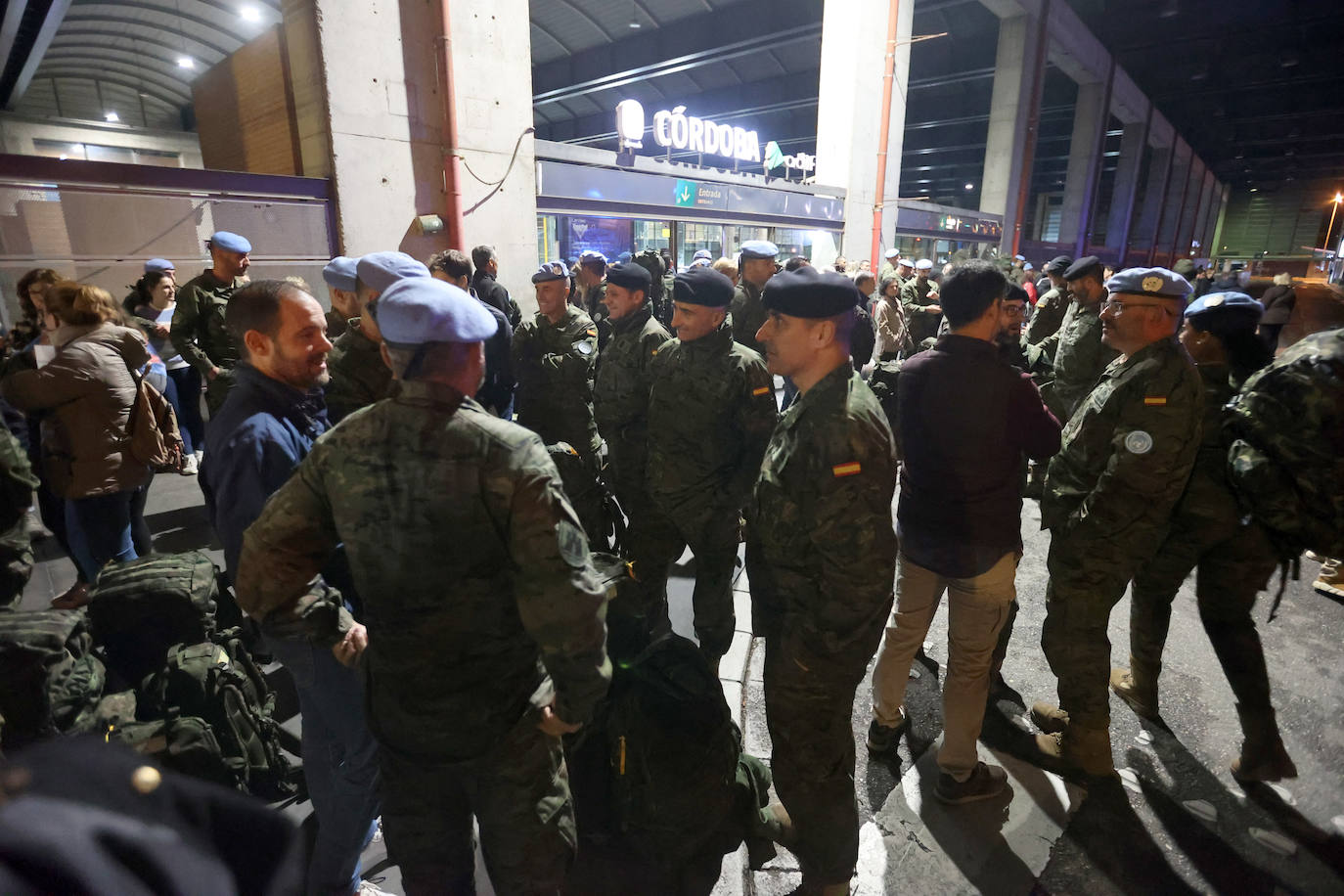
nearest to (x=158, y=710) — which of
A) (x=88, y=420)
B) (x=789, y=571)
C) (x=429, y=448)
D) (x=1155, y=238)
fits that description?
(x=88, y=420)

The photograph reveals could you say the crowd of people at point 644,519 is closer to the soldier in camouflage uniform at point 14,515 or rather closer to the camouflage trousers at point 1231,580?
the camouflage trousers at point 1231,580

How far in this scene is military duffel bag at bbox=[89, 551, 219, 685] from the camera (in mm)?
2846

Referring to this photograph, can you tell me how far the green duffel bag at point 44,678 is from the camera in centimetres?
217

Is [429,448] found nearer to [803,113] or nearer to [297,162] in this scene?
[297,162]

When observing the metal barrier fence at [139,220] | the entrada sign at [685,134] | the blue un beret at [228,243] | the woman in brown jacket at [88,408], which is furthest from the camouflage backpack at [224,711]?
the entrada sign at [685,134]

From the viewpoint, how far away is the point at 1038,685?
344 centimetres

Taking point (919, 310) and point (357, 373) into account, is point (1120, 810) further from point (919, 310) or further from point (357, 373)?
point (919, 310)

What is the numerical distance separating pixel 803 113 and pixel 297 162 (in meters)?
24.1

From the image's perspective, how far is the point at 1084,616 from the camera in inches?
105

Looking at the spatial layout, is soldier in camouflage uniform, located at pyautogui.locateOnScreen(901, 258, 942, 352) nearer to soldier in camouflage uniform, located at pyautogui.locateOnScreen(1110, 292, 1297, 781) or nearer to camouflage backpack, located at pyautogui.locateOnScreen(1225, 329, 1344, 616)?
soldier in camouflage uniform, located at pyautogui.locateOnScreen(1110, 292, 1297, 781)

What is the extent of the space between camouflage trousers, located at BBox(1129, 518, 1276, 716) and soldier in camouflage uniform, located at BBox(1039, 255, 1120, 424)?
2.26 m

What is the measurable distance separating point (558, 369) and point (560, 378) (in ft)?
0.21

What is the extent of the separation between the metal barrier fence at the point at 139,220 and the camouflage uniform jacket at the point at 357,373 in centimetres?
483

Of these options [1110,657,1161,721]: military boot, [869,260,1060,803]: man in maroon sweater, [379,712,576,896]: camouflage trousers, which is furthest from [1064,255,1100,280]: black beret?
[379,712,576,896]: camouflage trousers
